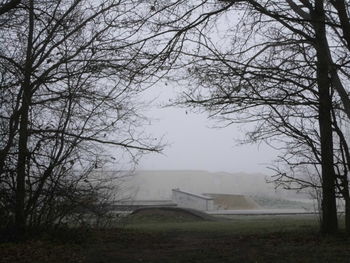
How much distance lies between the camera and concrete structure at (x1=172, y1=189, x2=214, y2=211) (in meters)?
35.8

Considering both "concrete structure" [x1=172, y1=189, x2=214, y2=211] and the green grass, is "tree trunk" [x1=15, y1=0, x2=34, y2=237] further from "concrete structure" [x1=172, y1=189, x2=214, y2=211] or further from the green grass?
"concrete structure" [x1=172, y1=189, x2=214, y2=211]

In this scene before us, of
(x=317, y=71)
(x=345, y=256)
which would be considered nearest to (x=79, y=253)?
(x=345, y=256)

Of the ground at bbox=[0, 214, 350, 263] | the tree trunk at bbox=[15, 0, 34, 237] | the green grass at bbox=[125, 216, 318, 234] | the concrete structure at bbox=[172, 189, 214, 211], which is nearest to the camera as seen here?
the ground at bbox=[0, 214, 350, 263]

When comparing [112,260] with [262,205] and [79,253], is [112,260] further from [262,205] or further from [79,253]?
[262,205]

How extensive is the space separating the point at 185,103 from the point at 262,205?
120 ft

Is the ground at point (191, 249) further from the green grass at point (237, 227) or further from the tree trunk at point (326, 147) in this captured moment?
the green grass at point (237, 227)

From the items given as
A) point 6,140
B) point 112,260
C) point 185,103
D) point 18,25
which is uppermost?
point 18,25

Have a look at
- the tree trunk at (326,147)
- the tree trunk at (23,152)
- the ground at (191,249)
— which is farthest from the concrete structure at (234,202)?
the tree trunk at (23,152)

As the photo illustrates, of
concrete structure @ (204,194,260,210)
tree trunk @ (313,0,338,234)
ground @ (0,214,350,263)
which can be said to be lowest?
ground @ (0,214,350,263)

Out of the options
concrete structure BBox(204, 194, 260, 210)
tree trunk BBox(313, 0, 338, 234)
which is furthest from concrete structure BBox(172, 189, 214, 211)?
tree trunk BBox(313, 0, 338, 234)

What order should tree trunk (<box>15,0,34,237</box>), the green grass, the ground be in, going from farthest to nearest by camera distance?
the green grass, tree trunk (<box>15,0,34,237</box>), the ground

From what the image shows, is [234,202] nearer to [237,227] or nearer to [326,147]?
[237,227]

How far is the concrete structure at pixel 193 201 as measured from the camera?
3584cm

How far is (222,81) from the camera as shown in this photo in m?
10.3
